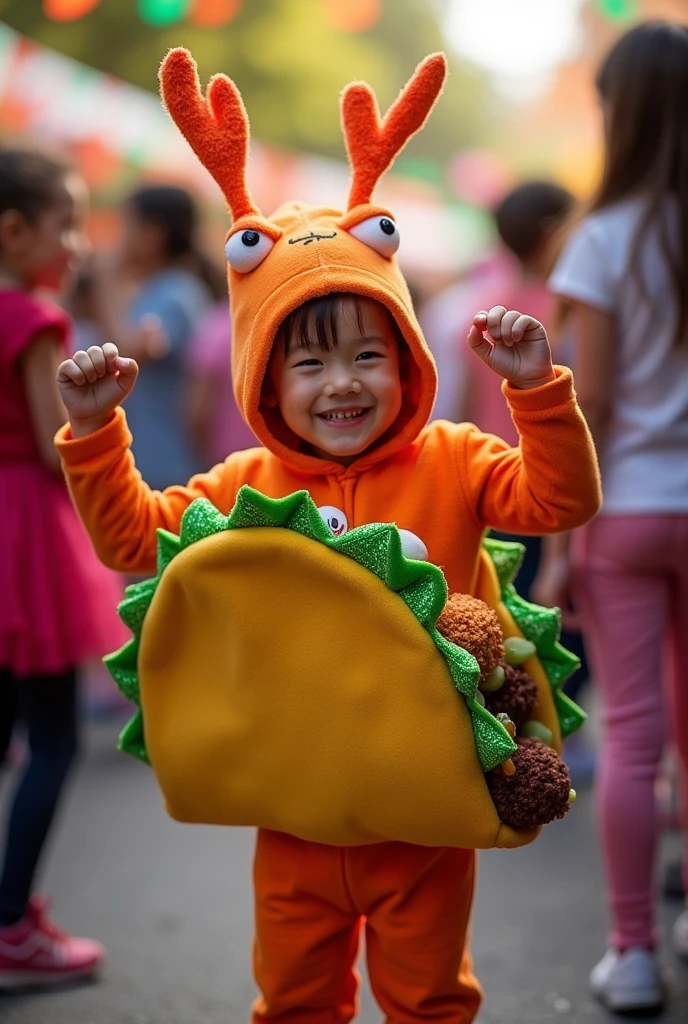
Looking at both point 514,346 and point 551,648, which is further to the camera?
point 551,648

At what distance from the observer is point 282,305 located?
6.08 feet

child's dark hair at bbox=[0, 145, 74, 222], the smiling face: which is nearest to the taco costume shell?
the smiling face

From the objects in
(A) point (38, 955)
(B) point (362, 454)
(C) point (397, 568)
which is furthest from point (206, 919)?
(C) point (397, 568)

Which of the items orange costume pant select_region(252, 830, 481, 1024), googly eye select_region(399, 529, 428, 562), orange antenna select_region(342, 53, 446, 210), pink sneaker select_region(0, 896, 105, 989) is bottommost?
pink sneaker select_region(0, 896, 105, 989)

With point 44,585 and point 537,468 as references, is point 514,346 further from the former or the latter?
point 44,585

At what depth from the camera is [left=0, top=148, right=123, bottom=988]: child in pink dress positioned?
2.58 m

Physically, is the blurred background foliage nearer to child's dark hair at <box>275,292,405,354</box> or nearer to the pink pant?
the pink pant

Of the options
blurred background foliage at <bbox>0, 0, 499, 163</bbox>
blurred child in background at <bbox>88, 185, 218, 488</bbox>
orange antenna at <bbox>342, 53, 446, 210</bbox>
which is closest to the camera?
orange antenna at <bbox>342, 53, 446, 210</bbox>

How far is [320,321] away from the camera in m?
1.86

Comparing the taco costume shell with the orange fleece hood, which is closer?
the taco costume shell

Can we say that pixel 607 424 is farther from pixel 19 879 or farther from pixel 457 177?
pixel 457 177

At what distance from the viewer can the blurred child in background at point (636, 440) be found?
2.40m

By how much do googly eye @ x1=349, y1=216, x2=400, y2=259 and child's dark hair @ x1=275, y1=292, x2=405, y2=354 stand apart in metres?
0.11

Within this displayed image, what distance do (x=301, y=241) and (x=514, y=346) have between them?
1.25 ft
